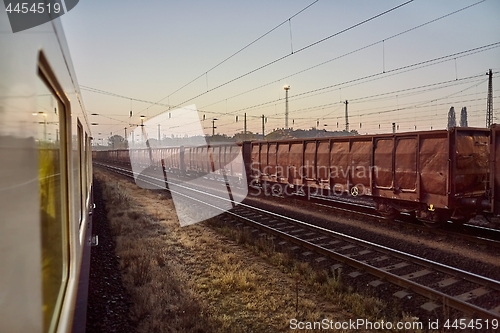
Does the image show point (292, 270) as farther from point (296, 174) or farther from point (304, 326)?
point (296, 174)

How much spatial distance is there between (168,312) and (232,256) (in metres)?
2.74

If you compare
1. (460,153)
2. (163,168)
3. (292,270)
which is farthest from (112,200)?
(163,168)

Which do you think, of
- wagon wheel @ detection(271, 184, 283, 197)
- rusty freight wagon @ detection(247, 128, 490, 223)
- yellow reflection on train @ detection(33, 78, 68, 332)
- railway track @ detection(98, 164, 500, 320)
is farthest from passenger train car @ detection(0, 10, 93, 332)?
wagon wheel @ detection(271, 184, 283, 197)

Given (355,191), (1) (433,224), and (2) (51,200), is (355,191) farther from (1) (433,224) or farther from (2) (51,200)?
(2) (51,200)

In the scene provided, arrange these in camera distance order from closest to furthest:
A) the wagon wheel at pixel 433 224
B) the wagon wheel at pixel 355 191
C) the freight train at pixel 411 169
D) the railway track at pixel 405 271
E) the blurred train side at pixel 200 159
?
the railway track at pixel 405 271
the freight train at pixel 411 169
the wagon wheel at pixel 433 224
the wagon wheel at pixel 355 191
the blurred train side at pixel 200 159

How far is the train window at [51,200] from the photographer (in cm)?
162

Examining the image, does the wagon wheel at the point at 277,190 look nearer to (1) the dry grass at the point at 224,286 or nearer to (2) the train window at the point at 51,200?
(1) the dry grass at the point at 224,286

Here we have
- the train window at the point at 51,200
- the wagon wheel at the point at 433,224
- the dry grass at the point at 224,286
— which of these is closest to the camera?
the train window at the point at 51,200

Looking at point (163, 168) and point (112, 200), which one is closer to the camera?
point (112, 200)

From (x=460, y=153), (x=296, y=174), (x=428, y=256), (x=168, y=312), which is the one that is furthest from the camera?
(x=296, y=174)

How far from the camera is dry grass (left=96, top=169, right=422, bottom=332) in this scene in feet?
16.3

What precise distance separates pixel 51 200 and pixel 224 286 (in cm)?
468

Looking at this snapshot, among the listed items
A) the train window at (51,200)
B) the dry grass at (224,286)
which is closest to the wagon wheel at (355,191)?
the dry grass at (224,286)

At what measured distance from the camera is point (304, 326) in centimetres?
479
